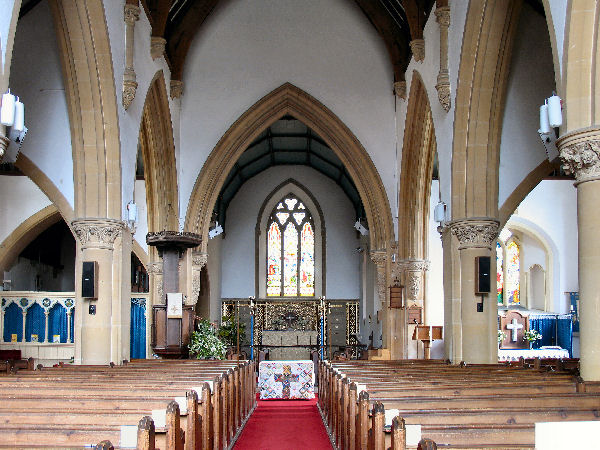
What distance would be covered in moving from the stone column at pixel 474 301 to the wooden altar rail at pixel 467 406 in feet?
8.91

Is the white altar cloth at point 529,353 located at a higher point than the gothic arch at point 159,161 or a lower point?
lower

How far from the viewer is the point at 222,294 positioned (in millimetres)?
22984

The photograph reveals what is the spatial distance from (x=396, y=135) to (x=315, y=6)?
311 cm

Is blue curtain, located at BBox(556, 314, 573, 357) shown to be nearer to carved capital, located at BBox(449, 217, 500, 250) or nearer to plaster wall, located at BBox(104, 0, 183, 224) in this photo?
carved capital, located at BBox(449, 217, 500, 250)

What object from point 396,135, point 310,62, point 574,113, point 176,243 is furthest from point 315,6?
point 574,113

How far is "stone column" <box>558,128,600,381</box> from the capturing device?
5.76m

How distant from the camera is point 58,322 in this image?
46.5 feet

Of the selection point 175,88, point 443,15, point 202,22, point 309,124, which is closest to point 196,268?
point 175,88

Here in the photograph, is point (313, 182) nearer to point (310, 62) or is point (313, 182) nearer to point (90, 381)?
point (310, 62)

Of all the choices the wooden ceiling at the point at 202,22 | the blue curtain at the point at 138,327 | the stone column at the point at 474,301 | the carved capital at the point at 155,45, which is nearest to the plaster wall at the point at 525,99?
the stone column at the point at 474,301

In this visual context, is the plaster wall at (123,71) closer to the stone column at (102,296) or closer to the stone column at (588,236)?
the stone column at (102,296)

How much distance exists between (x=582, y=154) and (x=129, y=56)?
22.0ft

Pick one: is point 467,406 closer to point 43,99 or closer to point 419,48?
point 43,99

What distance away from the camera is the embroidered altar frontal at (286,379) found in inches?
466
